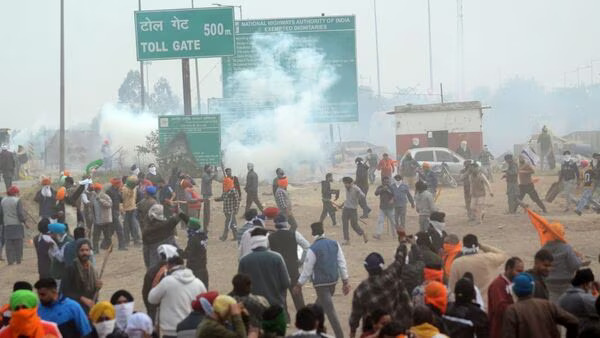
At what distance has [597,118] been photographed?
8606 centimetres

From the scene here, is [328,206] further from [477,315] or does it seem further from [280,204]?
[477,315]

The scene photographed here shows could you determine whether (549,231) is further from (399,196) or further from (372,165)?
(372,165)

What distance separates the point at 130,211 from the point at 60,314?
12.5 metres

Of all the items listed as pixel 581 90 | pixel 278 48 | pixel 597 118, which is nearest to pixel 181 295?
pixel 278 48

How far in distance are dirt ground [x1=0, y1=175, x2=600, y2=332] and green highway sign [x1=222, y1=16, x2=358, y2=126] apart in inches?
519

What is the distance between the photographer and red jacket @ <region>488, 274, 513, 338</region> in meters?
7.75

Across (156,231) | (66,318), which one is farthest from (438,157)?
(66,318)

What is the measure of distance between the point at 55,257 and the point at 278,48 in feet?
98.4

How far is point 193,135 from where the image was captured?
28.6m

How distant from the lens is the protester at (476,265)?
885cm

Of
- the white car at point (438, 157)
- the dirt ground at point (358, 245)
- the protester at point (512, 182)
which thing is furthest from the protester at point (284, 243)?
the white car at point (438, 157)

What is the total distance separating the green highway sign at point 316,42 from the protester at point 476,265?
30.4m

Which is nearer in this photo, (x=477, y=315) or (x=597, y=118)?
(x=477, y=315)

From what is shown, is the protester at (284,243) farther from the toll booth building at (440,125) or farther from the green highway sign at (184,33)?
the toll booth building at (440,125)
